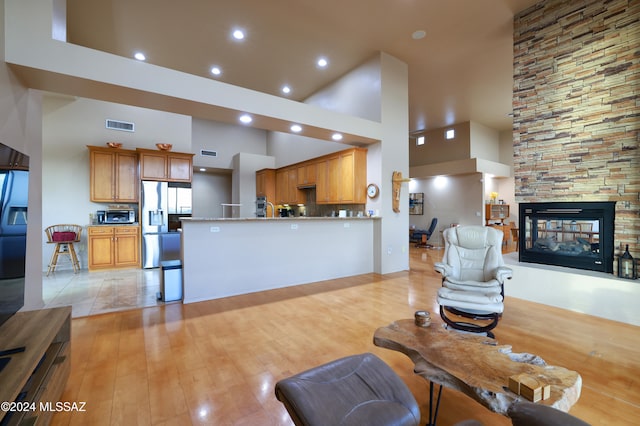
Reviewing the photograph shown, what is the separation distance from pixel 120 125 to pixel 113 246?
277 cm

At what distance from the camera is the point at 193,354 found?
2457 mm

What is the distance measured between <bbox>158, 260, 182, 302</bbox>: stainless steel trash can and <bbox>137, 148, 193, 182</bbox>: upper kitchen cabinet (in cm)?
329

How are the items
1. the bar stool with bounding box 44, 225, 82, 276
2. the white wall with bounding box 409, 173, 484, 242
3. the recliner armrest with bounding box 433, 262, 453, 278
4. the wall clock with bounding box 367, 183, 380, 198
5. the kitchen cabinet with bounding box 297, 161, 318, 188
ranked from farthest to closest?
the white wall with bounding box 409, 173, 484, 242, the kitchen cabinet with bounding box 297, 161, 318, 188, the wall clock with bounding box 367, 183, 380, 198, the bar stool with bounding box 44, 225, 82, 276, the recliner armrest with bounding box 433, 262, 453, 278

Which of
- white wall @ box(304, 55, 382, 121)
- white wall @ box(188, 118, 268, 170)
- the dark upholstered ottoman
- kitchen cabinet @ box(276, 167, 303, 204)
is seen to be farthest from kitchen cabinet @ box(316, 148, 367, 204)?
white wall @ box(188, 118, 268, 170)

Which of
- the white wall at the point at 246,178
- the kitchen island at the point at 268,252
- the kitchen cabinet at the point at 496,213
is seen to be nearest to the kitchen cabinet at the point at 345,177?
the kitchen island at the point at 268,252

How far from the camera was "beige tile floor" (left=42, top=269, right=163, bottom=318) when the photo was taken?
3.65 m

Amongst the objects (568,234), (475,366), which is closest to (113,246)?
(475,366)

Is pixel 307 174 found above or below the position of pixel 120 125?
below

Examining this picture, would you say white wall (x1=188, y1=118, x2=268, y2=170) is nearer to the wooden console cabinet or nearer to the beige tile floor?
the beige tile floor

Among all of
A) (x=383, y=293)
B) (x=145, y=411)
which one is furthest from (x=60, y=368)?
(x=383, y=293)

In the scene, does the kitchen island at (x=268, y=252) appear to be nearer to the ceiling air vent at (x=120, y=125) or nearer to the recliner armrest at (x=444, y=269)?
the recliner armrest at (x=444, y=269)

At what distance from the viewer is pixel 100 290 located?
436 cm

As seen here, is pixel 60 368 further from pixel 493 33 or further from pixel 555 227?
pixel 493 33

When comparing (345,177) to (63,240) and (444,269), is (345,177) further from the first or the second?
(63,240)
